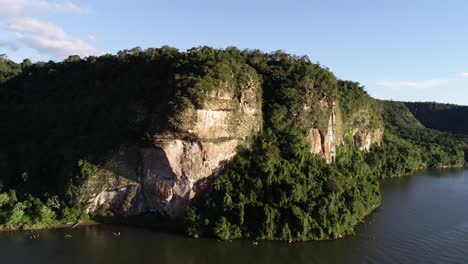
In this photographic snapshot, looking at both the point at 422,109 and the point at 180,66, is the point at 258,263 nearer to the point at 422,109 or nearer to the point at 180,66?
the point at 180,66

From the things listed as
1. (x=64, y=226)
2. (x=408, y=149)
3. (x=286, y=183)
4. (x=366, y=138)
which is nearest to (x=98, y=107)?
(x=64, y=226)

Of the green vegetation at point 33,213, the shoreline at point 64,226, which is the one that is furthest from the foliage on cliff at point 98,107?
the shoreline at point 64,226

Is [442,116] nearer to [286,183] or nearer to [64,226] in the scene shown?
[286,183]

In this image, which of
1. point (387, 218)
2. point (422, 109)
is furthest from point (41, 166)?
point (422, 109)

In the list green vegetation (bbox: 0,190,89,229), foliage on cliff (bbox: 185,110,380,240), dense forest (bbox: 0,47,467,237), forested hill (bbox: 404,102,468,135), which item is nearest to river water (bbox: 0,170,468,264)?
green vegetation (bbox: 0,190,89,229)

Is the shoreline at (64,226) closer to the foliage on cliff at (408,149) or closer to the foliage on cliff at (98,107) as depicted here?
the foliage on cliff at (98,107)
